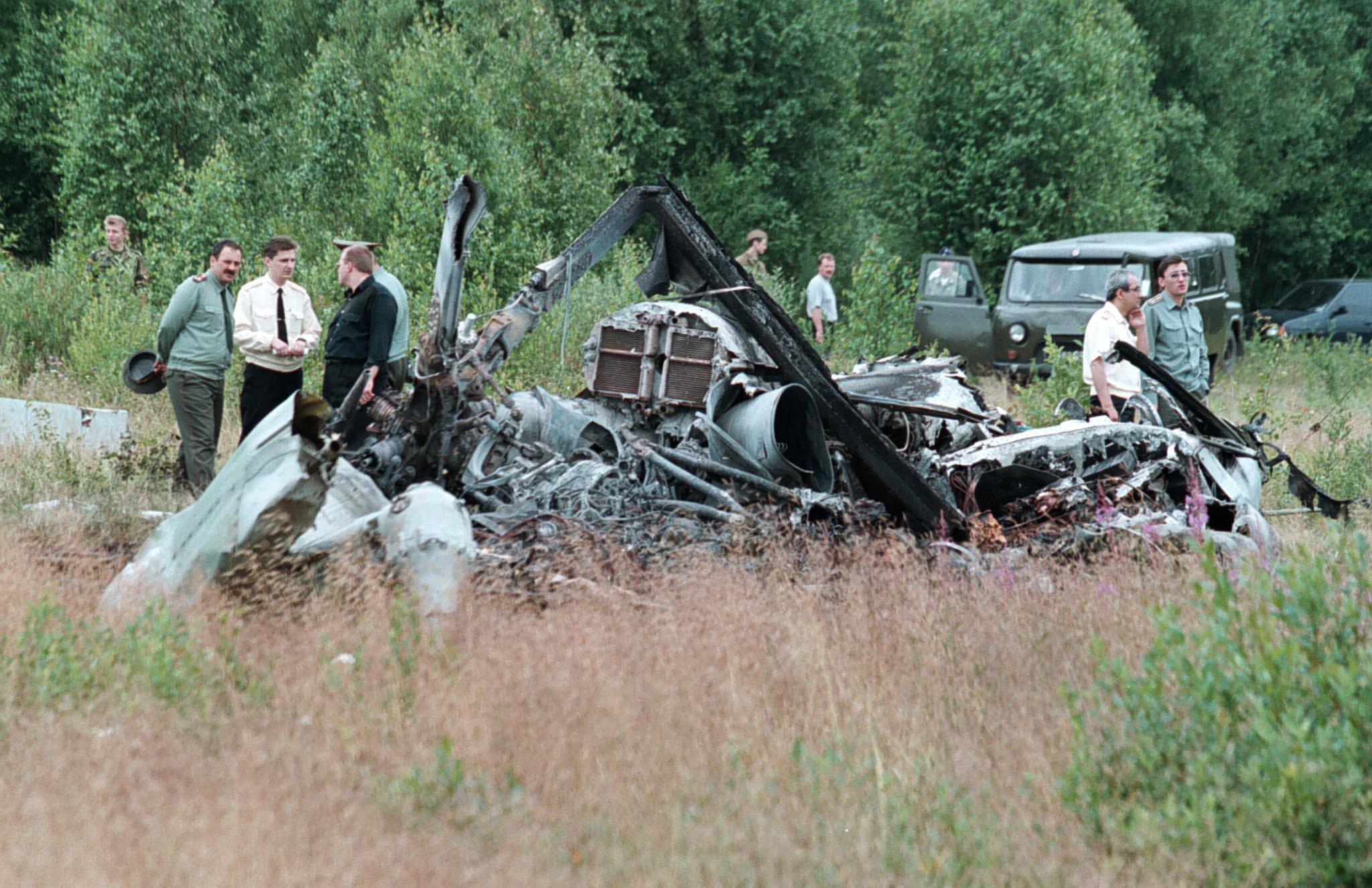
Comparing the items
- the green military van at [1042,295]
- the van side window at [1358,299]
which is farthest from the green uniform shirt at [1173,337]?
the van side window at [1358,299]

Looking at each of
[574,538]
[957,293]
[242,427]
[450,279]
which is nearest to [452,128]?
[957,293]

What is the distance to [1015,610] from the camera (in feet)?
18.3

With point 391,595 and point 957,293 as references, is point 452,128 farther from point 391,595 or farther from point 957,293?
point 391,595

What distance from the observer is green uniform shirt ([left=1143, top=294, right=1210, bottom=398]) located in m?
8.74

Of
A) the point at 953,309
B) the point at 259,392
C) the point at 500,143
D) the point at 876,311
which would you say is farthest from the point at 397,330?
the point at 953,309

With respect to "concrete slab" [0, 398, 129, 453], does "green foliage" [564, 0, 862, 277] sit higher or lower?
higher

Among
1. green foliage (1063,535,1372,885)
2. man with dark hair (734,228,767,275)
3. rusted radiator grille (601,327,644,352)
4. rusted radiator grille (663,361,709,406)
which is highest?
man with dark hair (734,228,767,275)

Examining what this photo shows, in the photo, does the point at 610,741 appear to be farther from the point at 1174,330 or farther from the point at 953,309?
the point at 953,309

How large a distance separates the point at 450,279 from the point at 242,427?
2.37 meters

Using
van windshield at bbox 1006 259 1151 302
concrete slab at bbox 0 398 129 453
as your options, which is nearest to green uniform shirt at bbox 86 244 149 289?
concrete slab at bbox 0 398 129 453

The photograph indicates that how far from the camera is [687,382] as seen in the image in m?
7.63

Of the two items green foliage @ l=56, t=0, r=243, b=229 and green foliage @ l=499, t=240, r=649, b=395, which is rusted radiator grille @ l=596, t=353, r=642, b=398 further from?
green foliage @ l=56, t=0, r=243, b=229

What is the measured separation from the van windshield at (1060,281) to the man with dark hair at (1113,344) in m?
7.09

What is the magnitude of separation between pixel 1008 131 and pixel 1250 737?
20.0m
